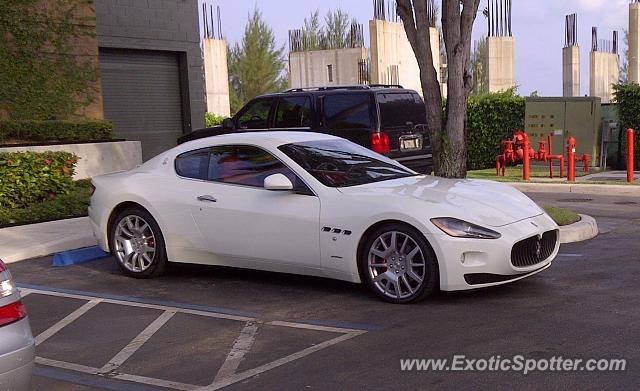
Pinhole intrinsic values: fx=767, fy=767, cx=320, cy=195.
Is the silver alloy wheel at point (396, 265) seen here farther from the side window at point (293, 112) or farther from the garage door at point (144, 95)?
the garage door at point (144, 95)

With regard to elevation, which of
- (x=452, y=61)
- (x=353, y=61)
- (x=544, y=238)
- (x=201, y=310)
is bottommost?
(x=201, y=310)

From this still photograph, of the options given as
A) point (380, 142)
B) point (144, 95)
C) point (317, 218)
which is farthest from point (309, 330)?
point (144, 95)

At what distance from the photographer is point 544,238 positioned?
6625 millimetres

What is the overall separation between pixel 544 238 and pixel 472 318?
48.6 inches

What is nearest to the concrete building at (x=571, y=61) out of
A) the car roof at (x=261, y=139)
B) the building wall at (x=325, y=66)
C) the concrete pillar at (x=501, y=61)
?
the concrete pillar at (x=501, y=61)

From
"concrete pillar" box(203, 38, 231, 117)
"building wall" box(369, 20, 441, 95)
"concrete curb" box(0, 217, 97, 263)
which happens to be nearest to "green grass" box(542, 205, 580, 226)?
"concrete curb" box(0, 217, 97, 263)

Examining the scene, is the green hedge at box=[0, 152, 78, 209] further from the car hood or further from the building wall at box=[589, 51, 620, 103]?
the building wall at box=[589, 51, 620, 103]

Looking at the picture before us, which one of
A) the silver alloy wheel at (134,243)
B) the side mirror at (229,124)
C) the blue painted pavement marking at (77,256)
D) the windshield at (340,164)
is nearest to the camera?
the windshield at (340,164)

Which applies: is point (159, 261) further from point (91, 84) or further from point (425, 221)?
point (91, 84)

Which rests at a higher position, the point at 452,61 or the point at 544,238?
the point at 452,61

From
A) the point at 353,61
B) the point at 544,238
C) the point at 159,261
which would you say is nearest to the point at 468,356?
the point at 544,238

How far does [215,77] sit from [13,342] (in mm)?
39572

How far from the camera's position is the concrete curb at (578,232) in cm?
920

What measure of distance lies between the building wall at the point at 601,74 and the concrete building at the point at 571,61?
→ 342 centimetres
